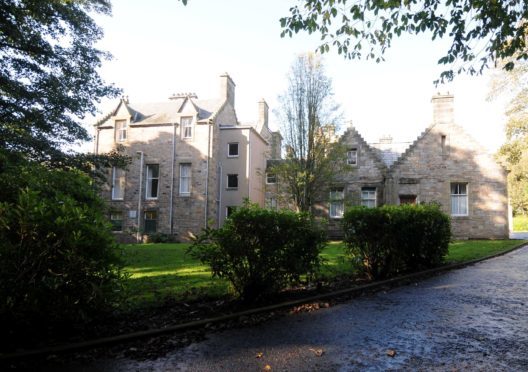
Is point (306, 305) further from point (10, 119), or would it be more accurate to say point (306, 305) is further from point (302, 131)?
point (302, 131)

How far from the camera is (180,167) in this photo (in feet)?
104

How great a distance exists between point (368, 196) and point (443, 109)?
8421 millimetres

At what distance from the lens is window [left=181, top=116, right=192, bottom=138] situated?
31689 millimetres

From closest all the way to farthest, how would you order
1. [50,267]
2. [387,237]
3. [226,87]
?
[50,267]
[387,237]
[226,87]

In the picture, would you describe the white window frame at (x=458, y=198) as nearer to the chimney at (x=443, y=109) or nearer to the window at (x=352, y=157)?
the chimney at (x=443, y=109)

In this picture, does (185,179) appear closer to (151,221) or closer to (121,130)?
(151,221)

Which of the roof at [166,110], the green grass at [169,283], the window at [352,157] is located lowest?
the green grass at [169,283]

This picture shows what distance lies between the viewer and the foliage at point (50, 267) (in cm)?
438

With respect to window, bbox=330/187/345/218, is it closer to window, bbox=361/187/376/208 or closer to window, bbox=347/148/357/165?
window, bbox=361/187/376/208

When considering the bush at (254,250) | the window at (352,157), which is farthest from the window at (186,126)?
the bush at (254,250)

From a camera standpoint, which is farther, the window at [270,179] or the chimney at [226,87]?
the chimney at [226,87]

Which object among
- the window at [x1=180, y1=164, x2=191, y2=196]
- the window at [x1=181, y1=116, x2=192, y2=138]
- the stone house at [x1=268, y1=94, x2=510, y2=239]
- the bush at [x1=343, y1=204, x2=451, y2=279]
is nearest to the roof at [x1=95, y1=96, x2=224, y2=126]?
the window at [x1=181, y1=116, x2=192, y2=138]

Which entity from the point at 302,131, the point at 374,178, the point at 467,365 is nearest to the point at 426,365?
the point at 467,365

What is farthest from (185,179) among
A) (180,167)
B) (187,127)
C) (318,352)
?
(318,352)
